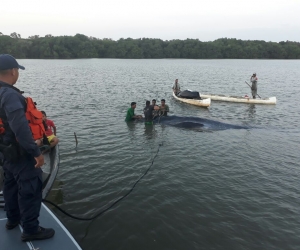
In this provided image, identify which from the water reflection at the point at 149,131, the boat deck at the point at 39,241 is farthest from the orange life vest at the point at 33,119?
the water reflection at the point at 149,131

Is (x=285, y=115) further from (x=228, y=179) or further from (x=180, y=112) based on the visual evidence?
(x=228, y=179)

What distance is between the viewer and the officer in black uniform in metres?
3.32

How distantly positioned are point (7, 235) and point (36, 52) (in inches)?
4308

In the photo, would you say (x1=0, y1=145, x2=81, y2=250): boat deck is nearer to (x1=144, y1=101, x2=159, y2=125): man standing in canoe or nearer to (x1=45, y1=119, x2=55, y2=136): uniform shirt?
(x1=45, y1=119, x2=55, y2=136): uniform shirt

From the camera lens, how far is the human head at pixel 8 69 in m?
3.49

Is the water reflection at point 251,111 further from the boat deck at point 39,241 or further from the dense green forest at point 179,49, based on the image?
Answer: the dense green forest at point 179,49

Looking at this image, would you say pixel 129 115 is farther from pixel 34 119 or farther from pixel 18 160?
pixel 18 160

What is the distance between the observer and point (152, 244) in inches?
219

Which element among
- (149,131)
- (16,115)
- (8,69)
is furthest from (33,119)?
(149,131)

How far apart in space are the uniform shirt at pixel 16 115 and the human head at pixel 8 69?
0.10 meters

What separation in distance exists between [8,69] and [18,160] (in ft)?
4.21

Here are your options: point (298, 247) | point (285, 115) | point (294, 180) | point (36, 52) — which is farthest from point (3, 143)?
point (36, 52)

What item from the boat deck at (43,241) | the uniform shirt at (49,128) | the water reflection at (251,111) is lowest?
the water reflection at (251,111)

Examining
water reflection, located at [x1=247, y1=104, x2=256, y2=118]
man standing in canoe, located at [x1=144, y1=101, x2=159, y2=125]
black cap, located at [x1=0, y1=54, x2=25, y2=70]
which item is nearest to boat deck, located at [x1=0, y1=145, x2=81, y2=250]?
black cap, located at [x1=0, y1=54, x2=25, y2=70]
